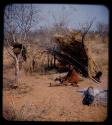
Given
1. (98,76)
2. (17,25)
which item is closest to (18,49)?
(17,25)

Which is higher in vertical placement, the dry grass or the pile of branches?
the pile of branches

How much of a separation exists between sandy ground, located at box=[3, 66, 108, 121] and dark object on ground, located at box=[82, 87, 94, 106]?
0.02 metres

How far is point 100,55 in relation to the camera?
139cm

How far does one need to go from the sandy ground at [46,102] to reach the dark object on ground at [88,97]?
20 mm

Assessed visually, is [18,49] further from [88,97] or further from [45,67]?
[88,97]

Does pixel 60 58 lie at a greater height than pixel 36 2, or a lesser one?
lesser

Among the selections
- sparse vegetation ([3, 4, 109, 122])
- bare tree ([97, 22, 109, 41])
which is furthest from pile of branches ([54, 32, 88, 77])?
bare tree ([97, 22, 109, 41])

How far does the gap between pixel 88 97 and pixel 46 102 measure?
0.21m

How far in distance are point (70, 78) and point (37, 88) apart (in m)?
0.17

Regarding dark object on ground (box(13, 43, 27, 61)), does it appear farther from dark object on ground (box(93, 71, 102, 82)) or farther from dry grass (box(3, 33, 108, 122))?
dark object on ground (box(93, 71, 102, 82))

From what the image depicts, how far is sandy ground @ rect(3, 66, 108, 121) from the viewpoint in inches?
54.4

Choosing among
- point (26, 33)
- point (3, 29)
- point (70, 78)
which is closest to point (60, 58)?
point (70, 78)

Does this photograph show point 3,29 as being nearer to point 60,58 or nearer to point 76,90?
point 60,58

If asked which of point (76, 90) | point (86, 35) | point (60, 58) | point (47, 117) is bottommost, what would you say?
point (47, 117)
